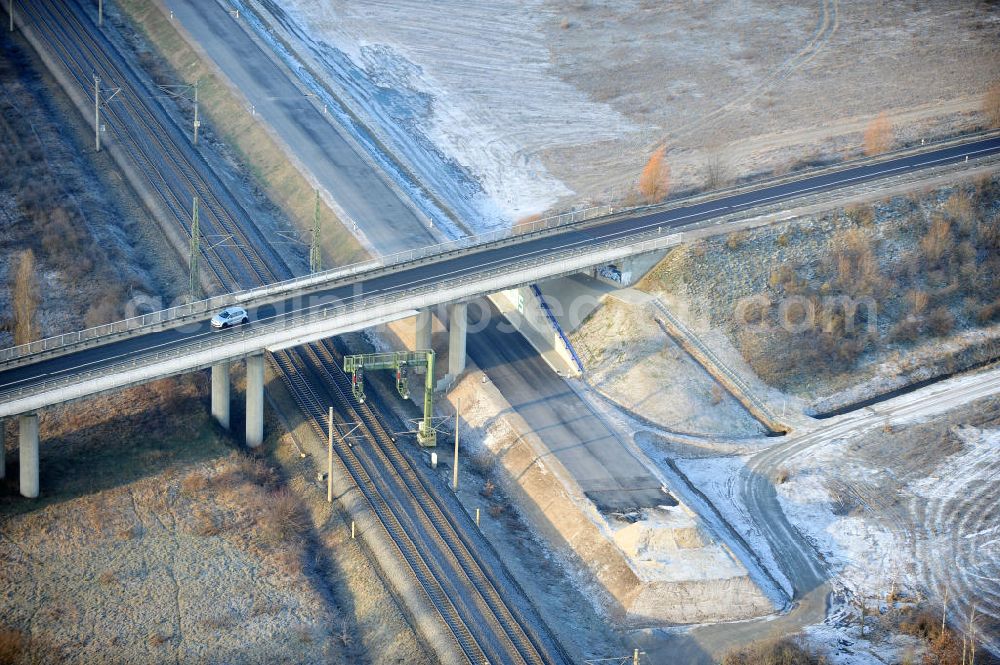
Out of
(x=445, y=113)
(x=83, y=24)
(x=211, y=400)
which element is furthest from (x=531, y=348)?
(x=83, y=24)

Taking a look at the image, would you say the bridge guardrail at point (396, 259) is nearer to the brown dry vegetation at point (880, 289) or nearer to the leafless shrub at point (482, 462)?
the brown dry vegetation at point (880, 289)

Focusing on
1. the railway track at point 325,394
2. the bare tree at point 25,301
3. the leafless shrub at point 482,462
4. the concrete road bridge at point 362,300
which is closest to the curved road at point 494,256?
the concrete road bridge at point 362,300

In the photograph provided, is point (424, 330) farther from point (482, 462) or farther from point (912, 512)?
point (912, 512)

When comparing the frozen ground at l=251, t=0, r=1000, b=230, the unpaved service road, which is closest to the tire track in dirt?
the frozen ground at l=251, t=0, r=1000, b=230

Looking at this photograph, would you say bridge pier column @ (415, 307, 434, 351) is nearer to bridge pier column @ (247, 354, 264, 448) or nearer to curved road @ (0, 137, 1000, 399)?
curved road @ (0, 137, 1000, 399)

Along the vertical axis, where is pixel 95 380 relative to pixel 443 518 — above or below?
above

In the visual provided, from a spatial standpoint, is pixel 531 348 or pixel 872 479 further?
pixel 531 348

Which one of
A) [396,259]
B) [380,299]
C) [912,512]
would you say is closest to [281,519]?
[380,299]

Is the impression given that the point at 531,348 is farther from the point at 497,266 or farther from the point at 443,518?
the point at 443,518
